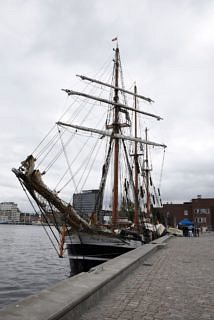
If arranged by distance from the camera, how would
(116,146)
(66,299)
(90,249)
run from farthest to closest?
(116,146) < (90,249) < (66,299)

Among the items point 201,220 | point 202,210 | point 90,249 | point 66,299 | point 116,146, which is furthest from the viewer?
point 202,210

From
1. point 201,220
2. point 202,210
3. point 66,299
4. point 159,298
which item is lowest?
point 159,298

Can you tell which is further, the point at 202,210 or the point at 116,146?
the point at 202,210

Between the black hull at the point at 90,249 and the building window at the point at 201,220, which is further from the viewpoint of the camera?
the building window at the point at 201,220

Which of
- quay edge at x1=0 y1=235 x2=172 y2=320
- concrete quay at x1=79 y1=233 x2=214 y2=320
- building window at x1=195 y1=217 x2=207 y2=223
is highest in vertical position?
building window at x1=195 y1=217 x2=207 y2=223

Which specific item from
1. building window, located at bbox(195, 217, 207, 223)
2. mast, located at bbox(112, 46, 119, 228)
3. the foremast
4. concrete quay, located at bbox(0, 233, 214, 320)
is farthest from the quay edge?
building window, located at bbox(195, 217, 207, 223)

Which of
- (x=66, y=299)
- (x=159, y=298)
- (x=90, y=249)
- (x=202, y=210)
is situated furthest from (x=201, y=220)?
(x=66, y=299)

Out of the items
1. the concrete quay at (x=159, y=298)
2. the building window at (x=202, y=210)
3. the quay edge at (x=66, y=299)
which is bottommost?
the concrete quay at (x=159, y=298)

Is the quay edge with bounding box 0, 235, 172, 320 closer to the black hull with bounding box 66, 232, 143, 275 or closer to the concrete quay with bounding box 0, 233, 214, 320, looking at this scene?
the concrete quay with bounding box 0, 233, 214, 320

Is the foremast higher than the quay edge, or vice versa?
the foremast

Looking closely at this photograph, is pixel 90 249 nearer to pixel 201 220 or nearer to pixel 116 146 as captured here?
pixel 116 146

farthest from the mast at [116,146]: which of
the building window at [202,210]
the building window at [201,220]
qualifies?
the building window at [201,220]

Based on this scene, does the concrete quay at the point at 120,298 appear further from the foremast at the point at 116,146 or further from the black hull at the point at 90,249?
the foremast at the point at 116,146

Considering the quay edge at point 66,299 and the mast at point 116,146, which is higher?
the mast at point 116,146
